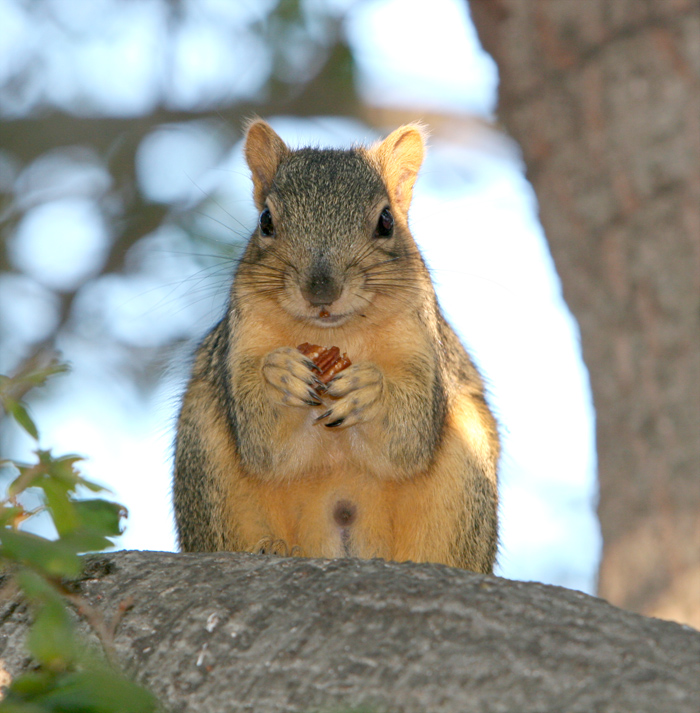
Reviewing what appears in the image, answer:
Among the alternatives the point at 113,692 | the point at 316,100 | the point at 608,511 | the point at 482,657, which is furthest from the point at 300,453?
the point at 316,100

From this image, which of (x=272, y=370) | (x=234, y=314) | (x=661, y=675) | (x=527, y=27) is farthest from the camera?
(x=527, y=27)

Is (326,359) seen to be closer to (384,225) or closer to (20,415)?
(384,225)

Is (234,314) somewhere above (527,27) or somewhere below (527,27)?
below

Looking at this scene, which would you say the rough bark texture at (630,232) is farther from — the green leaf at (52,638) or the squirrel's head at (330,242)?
the green leaf at (52,638)

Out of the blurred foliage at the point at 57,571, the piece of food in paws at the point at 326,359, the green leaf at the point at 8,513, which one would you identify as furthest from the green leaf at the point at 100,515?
the piece of food in paws at the point at 326,359

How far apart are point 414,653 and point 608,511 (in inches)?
95.6

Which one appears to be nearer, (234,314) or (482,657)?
(482,657)

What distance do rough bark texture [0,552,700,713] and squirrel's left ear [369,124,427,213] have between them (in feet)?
7.70

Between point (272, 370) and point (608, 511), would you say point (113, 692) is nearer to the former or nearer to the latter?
point (272, 370)

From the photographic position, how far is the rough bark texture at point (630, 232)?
403cm

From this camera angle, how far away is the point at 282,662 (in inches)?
82.3

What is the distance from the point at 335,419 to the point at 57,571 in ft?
6.50

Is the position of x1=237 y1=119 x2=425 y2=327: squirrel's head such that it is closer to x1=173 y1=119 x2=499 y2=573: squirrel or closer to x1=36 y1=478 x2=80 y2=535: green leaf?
x1=173 y1=119 x2=499 y2=573: squirrel

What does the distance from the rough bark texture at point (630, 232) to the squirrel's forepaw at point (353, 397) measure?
1217mm
